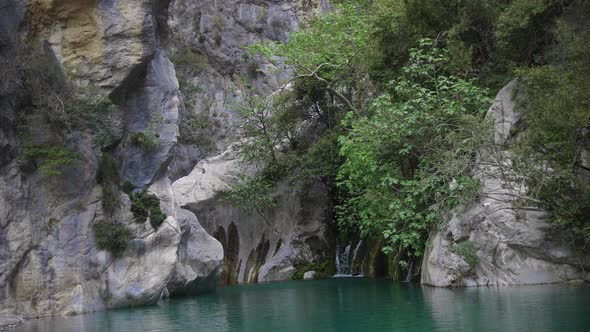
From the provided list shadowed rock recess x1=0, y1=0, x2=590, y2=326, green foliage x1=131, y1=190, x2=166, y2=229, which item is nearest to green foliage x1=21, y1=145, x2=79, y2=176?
shadowed rock recess x1=0, y1=0, x2=590, y2=326

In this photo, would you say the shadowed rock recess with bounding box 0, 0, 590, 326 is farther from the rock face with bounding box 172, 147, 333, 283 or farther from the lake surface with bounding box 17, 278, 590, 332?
the rock face with bounding box 172, 147, 333, 283

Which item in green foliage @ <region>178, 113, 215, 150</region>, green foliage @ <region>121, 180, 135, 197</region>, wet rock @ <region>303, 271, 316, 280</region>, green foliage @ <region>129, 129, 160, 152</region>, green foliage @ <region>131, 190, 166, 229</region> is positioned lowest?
wet rock @ <region>303, 271, 316, 280</region>

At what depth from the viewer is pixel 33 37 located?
22.0 m

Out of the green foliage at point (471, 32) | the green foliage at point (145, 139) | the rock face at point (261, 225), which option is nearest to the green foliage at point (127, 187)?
the green foliage at point (145, 139)

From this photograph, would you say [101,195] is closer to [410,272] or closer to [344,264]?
[410,272]

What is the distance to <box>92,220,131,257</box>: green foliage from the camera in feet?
68.9

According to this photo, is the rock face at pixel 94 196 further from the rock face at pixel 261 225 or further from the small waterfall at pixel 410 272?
the small waterfall at pixel 410 272

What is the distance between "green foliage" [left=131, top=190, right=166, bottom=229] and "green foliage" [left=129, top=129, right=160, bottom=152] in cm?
189

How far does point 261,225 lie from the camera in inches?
1246

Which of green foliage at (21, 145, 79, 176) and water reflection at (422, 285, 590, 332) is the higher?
green foliage at (21, 145, 79, 176)

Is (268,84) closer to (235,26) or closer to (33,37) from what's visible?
(235,26)

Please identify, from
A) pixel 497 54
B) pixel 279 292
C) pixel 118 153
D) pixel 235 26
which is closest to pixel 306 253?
pixel 279 292

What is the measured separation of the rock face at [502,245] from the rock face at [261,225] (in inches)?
465

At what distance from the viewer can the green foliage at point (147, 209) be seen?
2222 cm
